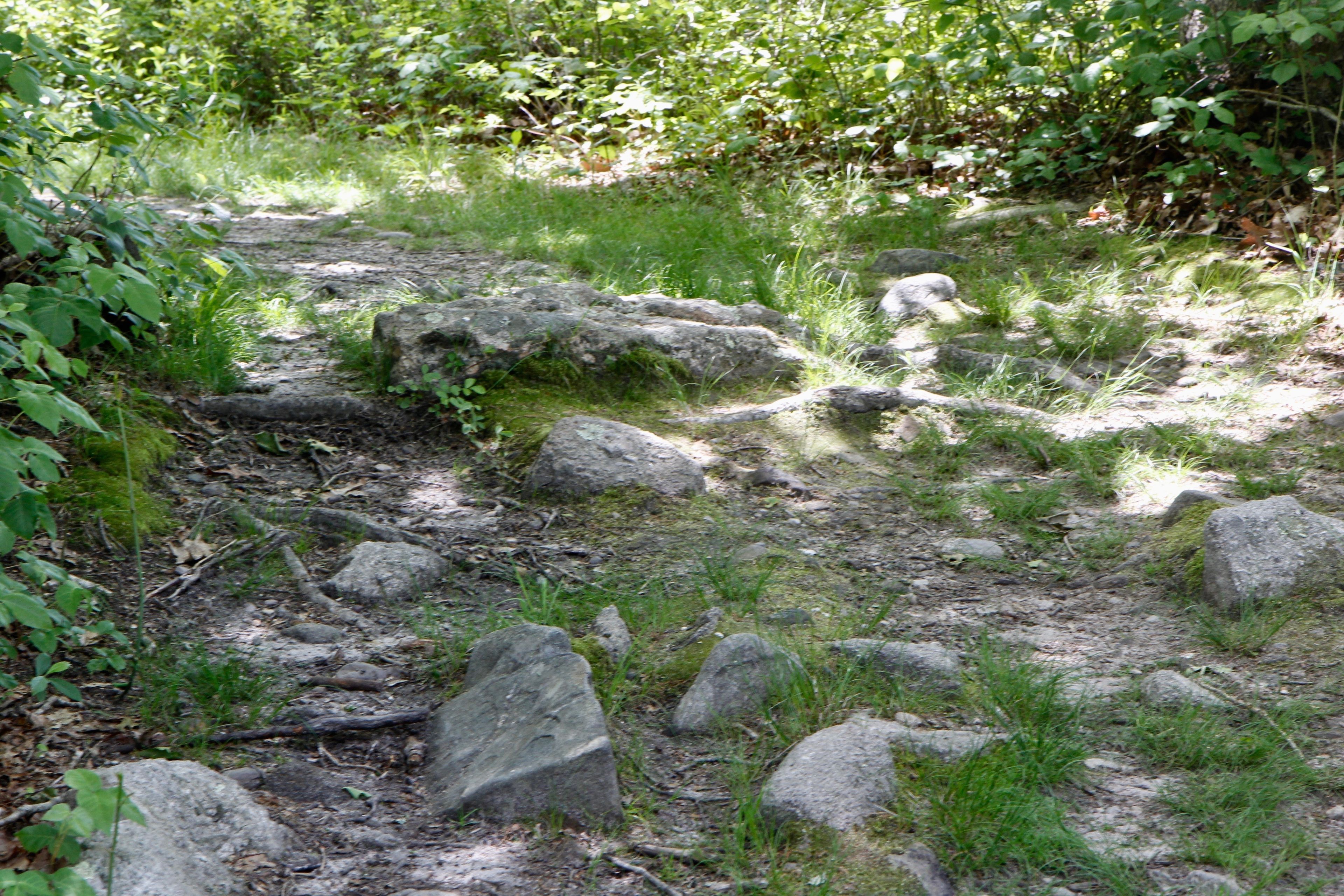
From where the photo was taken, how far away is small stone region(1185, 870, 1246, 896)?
1.75 meters

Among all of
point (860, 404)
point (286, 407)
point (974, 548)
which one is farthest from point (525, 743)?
point (860, 404)

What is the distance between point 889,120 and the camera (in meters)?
6.84

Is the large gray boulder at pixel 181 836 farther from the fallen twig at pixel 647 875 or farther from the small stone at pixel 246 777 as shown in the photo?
the fallen twig at pixel 647 875

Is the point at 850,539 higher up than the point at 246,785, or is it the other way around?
the point at 246,785

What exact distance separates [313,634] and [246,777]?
1.89 ft

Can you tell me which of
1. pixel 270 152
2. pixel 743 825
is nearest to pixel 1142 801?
pixel 743 825

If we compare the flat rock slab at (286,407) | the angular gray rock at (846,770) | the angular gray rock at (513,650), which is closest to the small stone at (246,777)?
the angular gray rock at (513,650)

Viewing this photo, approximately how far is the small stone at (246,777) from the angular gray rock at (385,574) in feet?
2.47

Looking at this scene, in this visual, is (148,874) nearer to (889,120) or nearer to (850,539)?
(850,539)

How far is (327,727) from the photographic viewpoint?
87.7 inches

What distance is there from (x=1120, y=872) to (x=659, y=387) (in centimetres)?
260

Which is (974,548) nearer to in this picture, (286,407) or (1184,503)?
(1184,503)

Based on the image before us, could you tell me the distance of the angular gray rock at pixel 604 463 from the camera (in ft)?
11.0

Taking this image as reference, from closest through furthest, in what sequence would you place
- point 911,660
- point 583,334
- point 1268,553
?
1. point 911,660
2. point 1268,553
3. point 583,334
